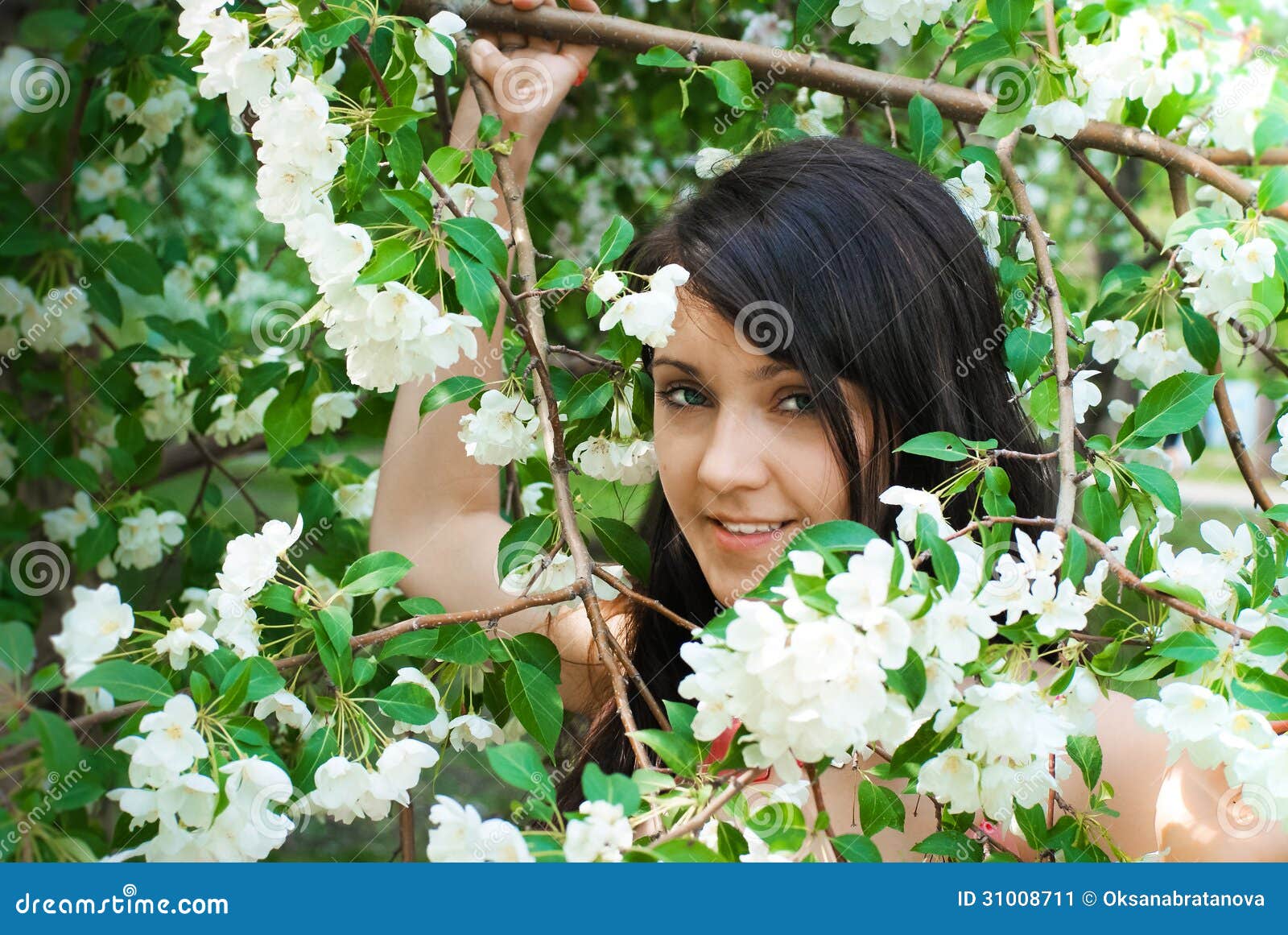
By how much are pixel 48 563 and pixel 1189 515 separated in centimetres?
673

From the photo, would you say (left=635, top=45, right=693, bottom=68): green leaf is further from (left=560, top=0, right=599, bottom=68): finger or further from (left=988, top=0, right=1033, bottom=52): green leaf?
(left=988, top=0, right=1033, bottom=52): green leaf

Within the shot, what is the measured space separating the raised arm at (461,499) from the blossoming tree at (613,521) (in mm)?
59

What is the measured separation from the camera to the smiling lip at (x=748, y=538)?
1.33m

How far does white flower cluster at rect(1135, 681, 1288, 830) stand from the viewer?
Answer: 958mm

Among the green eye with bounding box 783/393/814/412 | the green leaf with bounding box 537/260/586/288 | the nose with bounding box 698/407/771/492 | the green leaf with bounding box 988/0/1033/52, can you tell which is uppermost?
the green leaf with bounding box 988/0/1033/52

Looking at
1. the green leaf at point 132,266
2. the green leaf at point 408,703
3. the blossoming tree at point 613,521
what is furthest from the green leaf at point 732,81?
the green leaf at point 132,266

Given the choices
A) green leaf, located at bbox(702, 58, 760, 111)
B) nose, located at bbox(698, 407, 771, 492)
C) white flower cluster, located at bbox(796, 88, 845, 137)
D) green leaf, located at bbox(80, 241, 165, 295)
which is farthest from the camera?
green leaf, located at bbox(80, 241, 165, 295)

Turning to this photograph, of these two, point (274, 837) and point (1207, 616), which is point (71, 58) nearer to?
point (274, 837)

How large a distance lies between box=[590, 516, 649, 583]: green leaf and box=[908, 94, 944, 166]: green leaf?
682 mm

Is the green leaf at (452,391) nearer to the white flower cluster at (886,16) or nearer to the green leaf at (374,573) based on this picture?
the green leaf at (374,573)

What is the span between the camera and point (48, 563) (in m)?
2.43

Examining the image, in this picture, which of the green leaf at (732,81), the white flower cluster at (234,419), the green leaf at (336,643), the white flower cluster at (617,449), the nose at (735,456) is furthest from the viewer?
the white flower cluster at (234,419)

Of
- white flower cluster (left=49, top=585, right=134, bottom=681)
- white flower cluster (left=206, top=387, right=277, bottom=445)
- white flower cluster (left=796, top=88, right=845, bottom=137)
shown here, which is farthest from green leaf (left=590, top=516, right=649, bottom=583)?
white flower cluster (left=206, top=387, right=277, bottom=445)

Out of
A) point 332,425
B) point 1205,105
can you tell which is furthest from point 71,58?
point 1205,105
